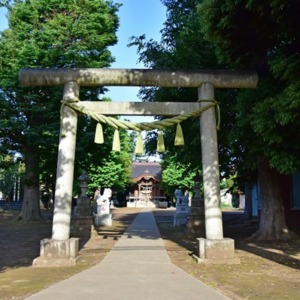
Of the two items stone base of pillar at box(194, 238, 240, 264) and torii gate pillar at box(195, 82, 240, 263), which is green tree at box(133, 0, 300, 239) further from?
stone base of pillar at box(194, 238, 240, 264)

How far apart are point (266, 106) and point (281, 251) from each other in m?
4.76

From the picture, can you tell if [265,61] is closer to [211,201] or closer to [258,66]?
[258,66]

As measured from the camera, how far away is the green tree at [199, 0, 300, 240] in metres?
8.05

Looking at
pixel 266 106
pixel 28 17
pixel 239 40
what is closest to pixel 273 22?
pixel 239 40

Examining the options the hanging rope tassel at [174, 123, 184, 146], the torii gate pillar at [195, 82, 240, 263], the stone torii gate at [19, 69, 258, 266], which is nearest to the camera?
the torii gate pillar at [195, 82, 240, 263]

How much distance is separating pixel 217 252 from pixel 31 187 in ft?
53.9

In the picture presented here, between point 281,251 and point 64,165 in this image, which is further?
point 281,251

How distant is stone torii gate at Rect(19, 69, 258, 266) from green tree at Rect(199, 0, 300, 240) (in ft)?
1.94

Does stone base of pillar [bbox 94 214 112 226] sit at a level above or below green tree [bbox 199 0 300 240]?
below

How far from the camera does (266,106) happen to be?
869 centimetres

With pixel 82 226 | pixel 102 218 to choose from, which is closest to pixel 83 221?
pixel 82 226

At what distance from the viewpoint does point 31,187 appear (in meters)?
23.1

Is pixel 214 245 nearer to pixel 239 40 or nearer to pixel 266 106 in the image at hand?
pixel 266 106

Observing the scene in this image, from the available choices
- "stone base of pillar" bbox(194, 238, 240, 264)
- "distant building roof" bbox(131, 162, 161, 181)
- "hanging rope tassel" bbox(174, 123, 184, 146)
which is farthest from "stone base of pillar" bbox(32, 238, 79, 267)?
"distant building roof" bbox(131, 162, 161, 181)
